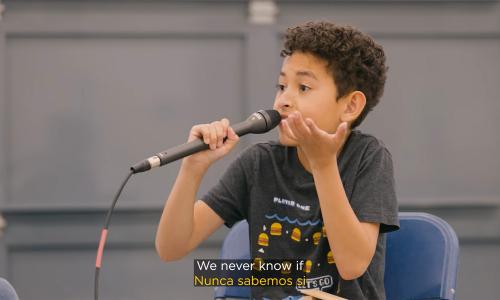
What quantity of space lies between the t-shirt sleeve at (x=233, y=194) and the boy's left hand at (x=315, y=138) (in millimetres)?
365

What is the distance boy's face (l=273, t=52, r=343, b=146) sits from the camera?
1.82 meters

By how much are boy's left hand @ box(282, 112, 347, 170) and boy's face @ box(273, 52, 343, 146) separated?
16 centimetres

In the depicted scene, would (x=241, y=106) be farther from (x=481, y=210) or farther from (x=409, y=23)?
(x=481, y=210)

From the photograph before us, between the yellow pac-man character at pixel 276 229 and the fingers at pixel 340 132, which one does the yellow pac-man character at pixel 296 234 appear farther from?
the fingers at pixel 340 132

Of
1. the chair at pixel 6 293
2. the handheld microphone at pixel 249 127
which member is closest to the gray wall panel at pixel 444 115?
the handheld microphone at pixel 249 127

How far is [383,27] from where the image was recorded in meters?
3.48

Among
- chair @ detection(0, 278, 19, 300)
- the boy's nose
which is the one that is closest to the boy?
the boy's nose

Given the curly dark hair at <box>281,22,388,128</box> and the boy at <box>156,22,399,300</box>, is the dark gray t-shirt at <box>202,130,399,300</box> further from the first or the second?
the curly dark hair at <box>281,22,388,128</box>

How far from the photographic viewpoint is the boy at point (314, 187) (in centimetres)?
171

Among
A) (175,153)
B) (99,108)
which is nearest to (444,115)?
(99,108)

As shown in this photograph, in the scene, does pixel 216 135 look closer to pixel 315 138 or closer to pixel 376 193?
pixel 315 138

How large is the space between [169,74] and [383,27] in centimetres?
90

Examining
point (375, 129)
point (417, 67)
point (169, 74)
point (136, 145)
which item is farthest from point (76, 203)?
point (417, 67)

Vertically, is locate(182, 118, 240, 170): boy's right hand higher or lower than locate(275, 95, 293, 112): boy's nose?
lower
